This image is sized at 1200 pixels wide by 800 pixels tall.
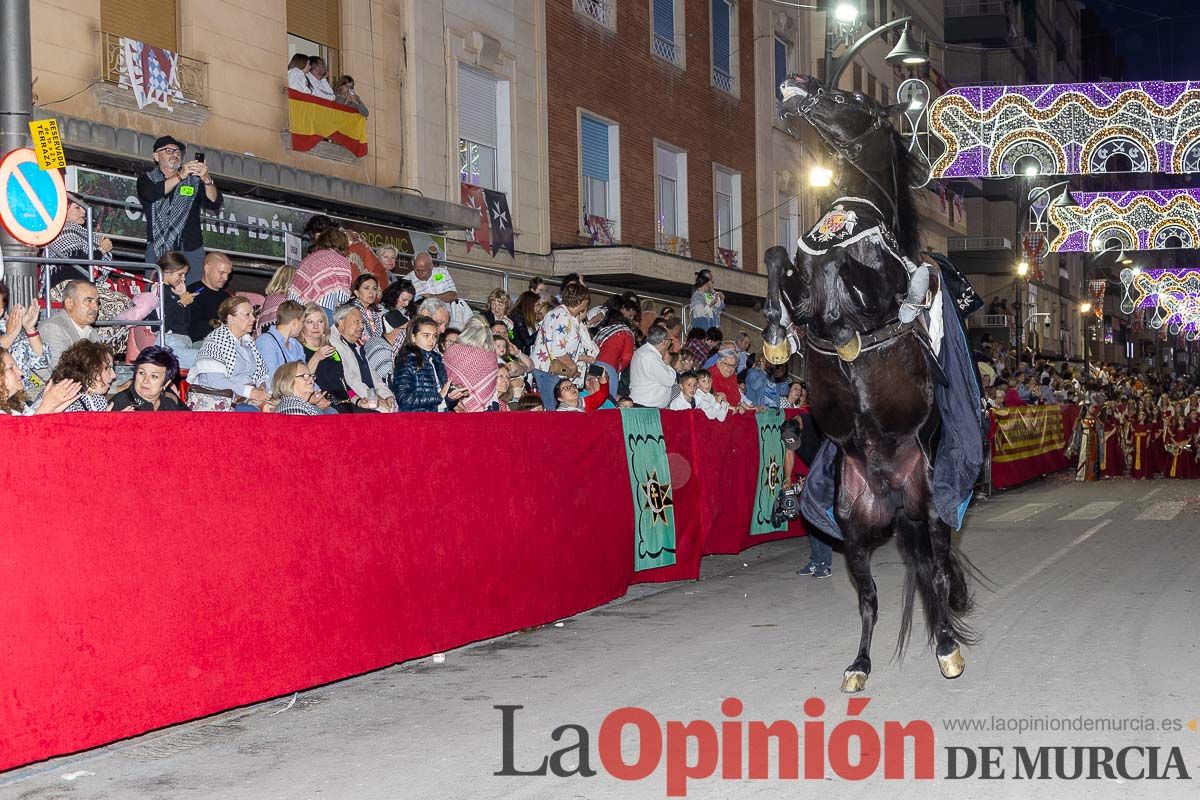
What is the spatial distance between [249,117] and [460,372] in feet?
22.1

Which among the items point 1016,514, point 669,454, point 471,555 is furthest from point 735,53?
point 471,555

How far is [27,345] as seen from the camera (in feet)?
26.6

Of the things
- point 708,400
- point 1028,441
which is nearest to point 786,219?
point 1028,441

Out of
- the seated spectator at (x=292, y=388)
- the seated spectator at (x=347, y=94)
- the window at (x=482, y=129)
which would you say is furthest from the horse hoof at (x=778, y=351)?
the window at (x=482, y=129)

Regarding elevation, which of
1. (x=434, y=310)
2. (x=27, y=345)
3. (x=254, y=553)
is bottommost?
(x=254, y=553)

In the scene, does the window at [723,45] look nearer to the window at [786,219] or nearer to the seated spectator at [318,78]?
the window at [786,219]

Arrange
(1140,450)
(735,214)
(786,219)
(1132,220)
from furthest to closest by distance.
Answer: (1132,220) < (786,219) < (735,214) < (1140,450)

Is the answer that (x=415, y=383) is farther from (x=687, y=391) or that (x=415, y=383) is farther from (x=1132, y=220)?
(x=1132, y=220)

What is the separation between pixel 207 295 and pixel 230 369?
1.58 m

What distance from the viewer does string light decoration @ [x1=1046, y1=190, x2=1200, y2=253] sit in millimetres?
32875

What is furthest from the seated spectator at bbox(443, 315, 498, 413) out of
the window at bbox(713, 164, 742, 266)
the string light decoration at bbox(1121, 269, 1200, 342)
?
the string light decoration at bbox(1121, 269, 1200, 342)

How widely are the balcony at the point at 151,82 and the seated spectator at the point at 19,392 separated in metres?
7.70

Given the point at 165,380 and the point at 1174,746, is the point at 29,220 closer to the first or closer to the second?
the point at 165,380

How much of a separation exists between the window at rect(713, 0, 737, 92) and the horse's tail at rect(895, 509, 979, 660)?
869 inches
